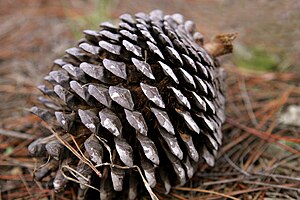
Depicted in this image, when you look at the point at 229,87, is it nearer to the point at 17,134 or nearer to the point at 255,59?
the point at 255,59

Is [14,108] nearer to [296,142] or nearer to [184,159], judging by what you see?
[184,159]

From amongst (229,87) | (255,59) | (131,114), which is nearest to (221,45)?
(131,114)

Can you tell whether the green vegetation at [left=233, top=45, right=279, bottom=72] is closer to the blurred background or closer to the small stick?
the blurred background

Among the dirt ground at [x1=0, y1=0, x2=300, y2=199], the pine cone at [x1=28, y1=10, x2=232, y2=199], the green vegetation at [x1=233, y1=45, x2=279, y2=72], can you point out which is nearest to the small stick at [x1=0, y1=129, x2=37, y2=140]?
the dirt ground at [x1=0, y1=0, x2=300, y2=199]

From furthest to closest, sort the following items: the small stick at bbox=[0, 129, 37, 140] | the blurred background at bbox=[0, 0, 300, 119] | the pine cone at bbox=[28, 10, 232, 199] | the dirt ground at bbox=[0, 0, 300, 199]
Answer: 1. the blurred background at bbox=[0, 0, 300, 119]
2. the small stick at bbox=[0, 129, 37, 140]
3. the dirt ground at bbox=[0, 0, 300, 199]
4. the pine cone at bbox=[28, 10, 232, 199]

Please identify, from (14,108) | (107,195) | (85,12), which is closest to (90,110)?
(107,195)

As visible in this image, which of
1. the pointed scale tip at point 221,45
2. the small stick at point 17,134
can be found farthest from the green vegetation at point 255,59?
the small stick at point 17,134

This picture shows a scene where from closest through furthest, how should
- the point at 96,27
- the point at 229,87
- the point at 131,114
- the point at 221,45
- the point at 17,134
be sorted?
the point at 131,114 < the point at 221,45 < the point at 17,134 < the point at 229,87 < the point at 96,27
